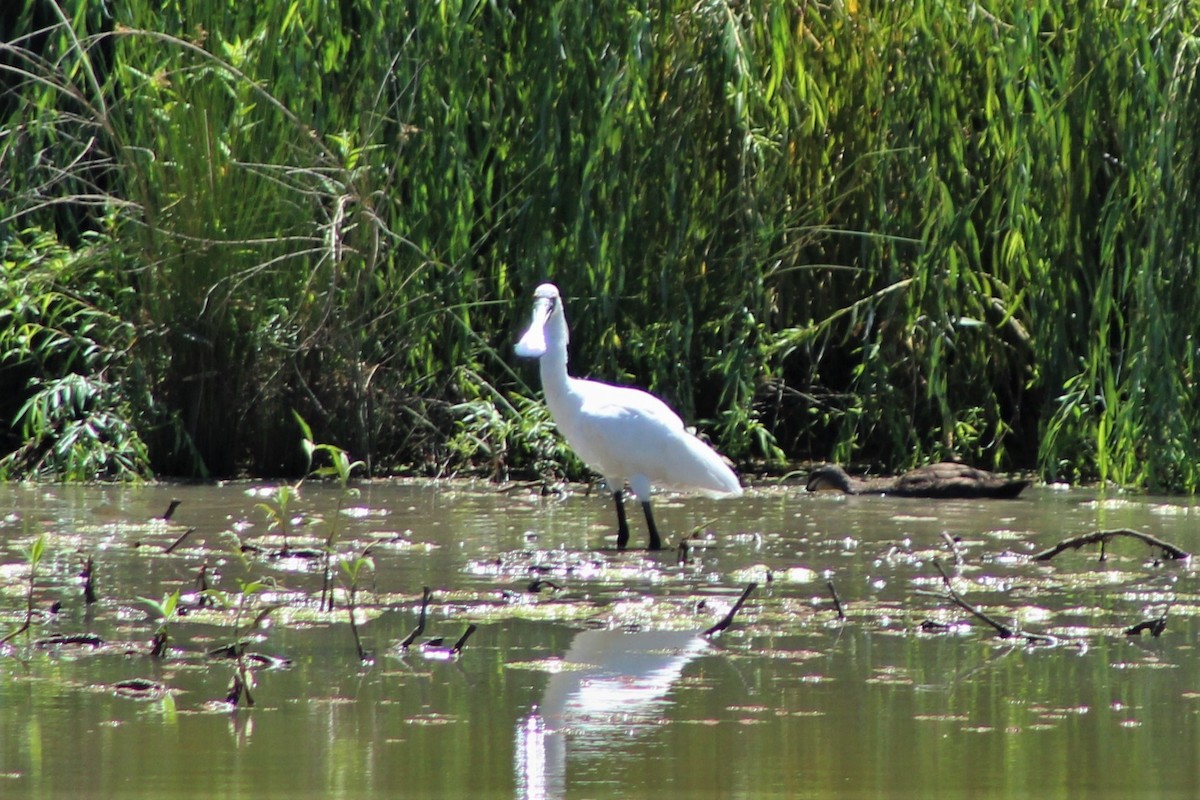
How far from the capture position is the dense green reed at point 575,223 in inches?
368

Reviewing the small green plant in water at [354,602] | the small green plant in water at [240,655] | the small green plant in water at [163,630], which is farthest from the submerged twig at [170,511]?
the small green plant in water at [163,630]

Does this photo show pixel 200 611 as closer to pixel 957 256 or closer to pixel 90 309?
pixel 90 309

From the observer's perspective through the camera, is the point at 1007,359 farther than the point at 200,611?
Yes

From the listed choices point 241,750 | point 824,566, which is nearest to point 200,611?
point 241,750

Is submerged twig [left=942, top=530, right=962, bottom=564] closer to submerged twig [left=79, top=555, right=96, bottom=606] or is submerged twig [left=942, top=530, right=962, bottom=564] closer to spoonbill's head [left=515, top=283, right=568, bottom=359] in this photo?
spoonbill's head [left=515, top=283, right=568, bottom=359]

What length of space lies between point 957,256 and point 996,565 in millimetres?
3449

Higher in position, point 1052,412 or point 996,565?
point 1052,412

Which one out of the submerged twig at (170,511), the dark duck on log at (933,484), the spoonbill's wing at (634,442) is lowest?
the submerged twig at (170,511)

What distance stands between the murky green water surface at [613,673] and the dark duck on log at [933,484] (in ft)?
4.44

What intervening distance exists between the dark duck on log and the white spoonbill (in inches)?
57.4

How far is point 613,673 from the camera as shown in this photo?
4.51 m

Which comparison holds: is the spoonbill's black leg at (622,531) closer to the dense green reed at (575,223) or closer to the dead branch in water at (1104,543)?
the dead branch in water at (1104,543)

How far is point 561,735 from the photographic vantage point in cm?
385

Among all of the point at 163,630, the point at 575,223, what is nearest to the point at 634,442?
the point at 575,223
